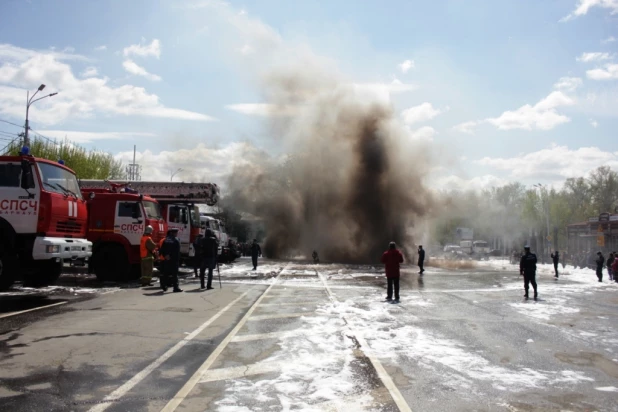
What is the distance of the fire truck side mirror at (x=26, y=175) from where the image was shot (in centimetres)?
1195

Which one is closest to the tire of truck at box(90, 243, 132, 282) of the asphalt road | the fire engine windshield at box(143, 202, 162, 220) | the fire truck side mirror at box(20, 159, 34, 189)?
the fire engine windshield at box(143, 202, 162, 220)

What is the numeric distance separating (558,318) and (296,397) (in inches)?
324

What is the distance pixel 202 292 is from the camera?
49.9 ft

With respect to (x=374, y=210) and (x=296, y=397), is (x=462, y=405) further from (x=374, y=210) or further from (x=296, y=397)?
(x=374, y=210)

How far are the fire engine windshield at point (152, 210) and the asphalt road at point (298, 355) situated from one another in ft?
17.6

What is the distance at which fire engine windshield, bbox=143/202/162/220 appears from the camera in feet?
59.7

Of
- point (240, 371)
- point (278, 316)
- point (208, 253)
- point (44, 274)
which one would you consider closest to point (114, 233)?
point (208, 253)

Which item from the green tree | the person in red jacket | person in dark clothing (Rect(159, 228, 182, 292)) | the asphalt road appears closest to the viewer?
the asphalt road

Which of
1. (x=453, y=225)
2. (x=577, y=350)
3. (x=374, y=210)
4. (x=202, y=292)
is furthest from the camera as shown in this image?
(x=453, y=225)

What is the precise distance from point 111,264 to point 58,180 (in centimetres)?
529

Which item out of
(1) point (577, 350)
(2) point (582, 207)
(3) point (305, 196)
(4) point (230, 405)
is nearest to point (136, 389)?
(4) point (230, 405)

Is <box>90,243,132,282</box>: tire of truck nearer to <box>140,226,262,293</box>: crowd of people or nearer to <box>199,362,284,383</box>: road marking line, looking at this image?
<box>140,226,262,293</box>: crowd of people

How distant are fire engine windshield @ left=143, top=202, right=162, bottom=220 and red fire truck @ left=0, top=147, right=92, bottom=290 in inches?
209

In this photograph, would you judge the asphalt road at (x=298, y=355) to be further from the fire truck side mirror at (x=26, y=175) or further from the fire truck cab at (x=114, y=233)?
the fire truck cab at (x=114, y=233)
